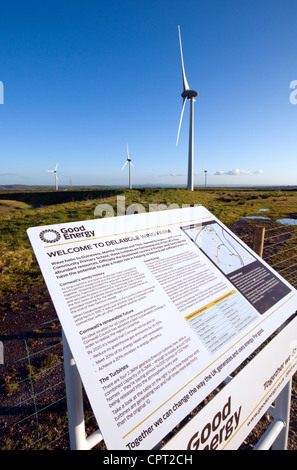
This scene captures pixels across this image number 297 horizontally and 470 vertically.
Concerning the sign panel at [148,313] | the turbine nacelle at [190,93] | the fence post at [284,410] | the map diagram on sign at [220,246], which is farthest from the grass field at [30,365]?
the turbine nacelle at [190,93]

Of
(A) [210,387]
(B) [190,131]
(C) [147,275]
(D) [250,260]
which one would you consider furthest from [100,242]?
(B) [190,131]

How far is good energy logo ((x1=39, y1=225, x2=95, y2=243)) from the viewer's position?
1799mm

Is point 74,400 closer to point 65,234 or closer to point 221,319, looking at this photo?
point 65,234

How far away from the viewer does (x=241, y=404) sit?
1.90m

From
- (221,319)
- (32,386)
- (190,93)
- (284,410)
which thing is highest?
(190,93)

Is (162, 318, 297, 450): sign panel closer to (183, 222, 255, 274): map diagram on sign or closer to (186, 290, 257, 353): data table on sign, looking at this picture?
(186, 290, 257, 353): data table on sign

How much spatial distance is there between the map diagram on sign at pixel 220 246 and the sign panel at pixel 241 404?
0.85 metres

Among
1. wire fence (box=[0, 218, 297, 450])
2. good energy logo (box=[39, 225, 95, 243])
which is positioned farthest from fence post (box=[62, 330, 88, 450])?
good energy logo (box=[39, 225, 95, 243])

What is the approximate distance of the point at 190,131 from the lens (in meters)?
37.1

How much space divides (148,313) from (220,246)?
1.43 metres

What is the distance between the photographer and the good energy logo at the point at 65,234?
180 centimetres

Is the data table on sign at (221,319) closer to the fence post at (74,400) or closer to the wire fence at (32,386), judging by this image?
the fence post at (74,400)

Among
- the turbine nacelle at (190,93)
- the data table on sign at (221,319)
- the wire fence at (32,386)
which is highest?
the turbine nacelle at (190,93)

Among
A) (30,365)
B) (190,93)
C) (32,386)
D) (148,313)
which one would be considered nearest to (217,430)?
(148,313)
